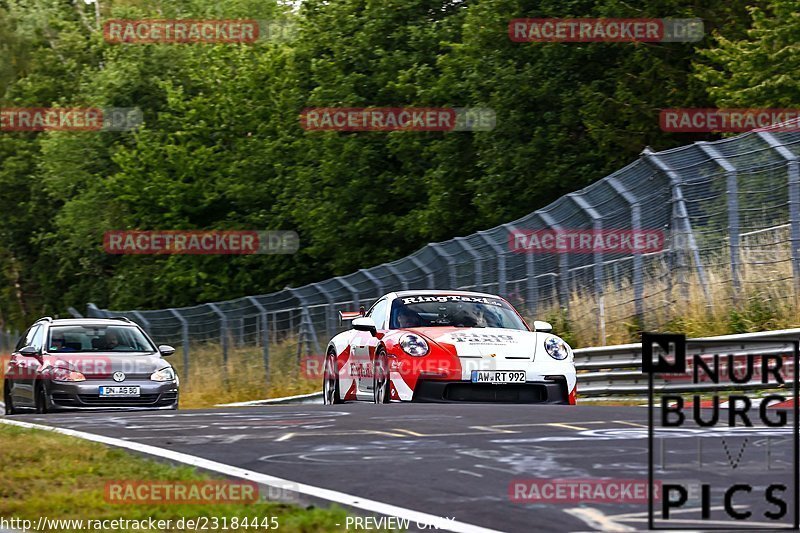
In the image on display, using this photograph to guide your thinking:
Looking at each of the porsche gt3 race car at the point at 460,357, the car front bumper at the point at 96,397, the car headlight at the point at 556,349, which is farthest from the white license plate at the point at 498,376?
the car front bumper at the point at 96,397

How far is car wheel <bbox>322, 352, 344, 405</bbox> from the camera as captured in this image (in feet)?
55.5

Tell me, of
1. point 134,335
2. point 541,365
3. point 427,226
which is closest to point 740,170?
point 541,365

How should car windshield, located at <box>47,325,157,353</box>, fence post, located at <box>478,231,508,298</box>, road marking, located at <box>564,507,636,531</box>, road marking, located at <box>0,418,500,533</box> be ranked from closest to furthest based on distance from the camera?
road marking, located at <box>564,507,636,531</box> < road marking, located at <box>0,418,500,533</box> < car windshield, located at <box>47,325,157,353</box> < fence post, located at <box>478,231,508,298</box>

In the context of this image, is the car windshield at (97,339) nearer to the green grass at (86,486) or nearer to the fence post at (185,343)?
the green grass at (86,486)

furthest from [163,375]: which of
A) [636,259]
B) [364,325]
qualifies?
[636,259]

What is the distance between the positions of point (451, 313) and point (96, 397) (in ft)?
15.7

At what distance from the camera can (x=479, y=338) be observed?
47.3ft

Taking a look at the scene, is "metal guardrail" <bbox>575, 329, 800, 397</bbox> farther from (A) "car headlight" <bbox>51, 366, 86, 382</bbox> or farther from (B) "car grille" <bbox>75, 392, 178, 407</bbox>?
(A) "car headlight" <bbox>51, 366, 86, 382</bbox>

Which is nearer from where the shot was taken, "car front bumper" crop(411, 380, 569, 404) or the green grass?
the green grass

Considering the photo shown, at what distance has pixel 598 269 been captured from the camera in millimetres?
19156

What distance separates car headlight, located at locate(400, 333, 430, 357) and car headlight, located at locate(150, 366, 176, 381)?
466cm

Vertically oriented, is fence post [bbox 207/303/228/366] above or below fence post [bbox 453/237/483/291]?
below

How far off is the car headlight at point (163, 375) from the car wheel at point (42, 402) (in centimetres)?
129

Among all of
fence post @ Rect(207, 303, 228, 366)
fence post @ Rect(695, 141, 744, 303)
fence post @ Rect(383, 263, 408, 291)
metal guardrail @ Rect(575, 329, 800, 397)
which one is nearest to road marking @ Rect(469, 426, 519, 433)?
metal guardrail @ Rect(575, 329, 800, 397)
